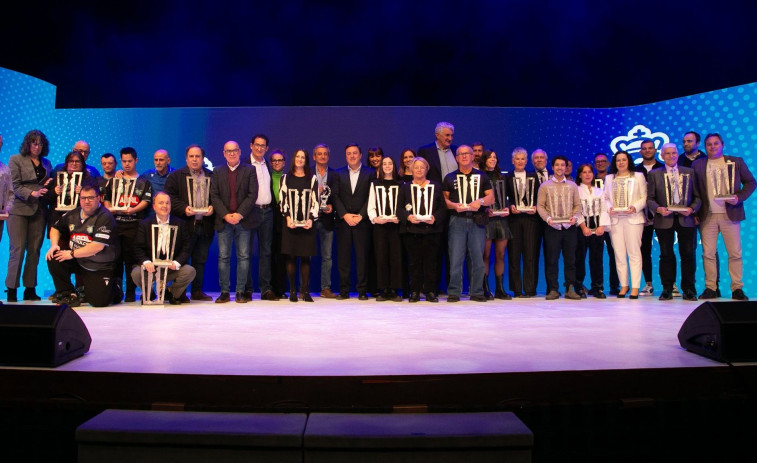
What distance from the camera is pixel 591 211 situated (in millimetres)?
7266

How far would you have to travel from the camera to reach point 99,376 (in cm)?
297

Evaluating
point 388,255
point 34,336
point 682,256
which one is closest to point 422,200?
point 388,255

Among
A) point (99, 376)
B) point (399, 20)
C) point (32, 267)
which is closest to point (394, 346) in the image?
point (99, 376)

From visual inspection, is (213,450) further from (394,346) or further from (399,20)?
Answer: (399,20)

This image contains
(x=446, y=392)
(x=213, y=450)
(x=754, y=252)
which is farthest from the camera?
(x=754, y=252)

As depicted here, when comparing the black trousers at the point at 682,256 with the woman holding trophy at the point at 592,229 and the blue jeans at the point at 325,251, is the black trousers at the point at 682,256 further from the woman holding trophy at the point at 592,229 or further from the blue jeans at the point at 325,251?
the blue jeans at the point at 325,251

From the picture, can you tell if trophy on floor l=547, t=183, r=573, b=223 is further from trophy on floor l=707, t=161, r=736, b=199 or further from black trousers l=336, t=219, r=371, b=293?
black trousers l=336, t=219, r=371, b=293

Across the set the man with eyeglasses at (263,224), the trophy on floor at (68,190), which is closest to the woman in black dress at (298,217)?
the man with eyeglasses at (263,224)

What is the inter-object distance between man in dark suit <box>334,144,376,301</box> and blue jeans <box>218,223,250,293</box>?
42.5 inches

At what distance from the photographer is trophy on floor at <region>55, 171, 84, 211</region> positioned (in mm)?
6500

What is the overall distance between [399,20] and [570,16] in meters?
2.50

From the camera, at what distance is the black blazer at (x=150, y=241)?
617 centimetres

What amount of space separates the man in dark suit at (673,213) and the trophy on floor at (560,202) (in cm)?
86

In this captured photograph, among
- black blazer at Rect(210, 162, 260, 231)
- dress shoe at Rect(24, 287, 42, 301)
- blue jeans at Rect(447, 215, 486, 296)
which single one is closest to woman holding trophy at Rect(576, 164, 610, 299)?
blue jeans at Rect(447, 215, 486, 296)
